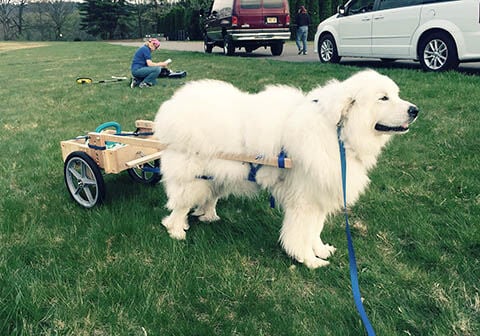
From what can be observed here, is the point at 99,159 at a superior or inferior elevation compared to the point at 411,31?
A: inferior

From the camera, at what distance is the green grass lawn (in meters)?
2.62

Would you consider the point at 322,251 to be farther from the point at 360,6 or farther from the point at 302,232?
the point at 360,6

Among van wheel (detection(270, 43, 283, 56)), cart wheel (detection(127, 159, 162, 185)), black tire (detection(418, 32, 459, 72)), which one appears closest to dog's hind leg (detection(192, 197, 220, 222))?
cart wheel (detection(127, 159, 162, 185))

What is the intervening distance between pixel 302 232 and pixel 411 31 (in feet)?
28.0

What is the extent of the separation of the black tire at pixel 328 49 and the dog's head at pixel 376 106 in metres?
10.5

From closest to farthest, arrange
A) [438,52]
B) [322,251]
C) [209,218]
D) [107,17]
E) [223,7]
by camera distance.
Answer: [322,251] < [209,218] < [438,52] < [223,7] < [107,17]

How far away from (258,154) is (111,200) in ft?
6.43

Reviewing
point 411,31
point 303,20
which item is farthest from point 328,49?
point 303,20

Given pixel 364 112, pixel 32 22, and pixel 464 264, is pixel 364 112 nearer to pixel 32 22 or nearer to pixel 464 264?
pixel 464 264

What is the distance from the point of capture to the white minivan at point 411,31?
29.2ft

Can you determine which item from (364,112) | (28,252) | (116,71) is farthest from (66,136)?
(116,71)

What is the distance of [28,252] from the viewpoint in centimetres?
342

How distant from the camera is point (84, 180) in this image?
427cm

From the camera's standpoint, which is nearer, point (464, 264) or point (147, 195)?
point (464, 264)
